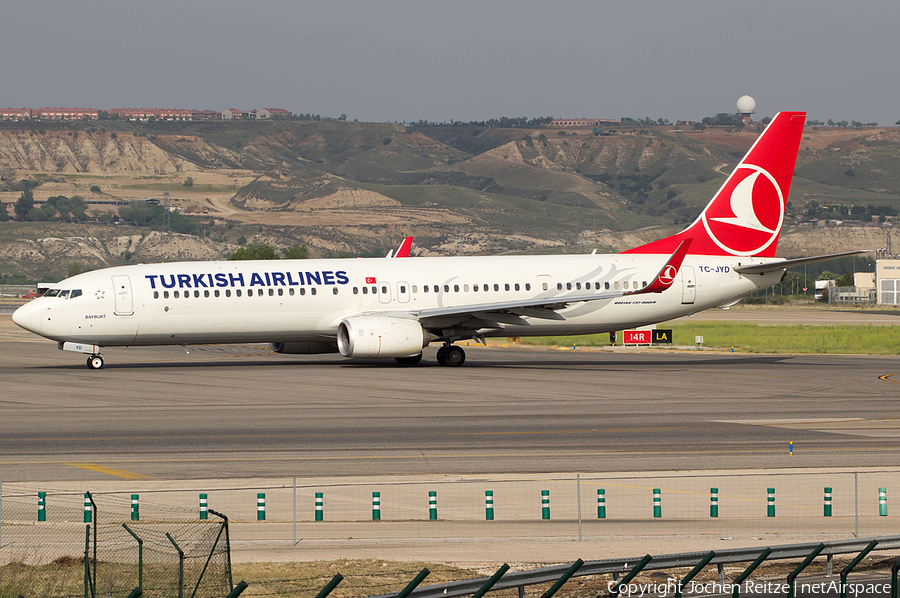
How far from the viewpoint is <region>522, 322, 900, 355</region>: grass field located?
61.2 metres

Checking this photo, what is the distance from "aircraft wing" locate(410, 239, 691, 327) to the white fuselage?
28.3 inches

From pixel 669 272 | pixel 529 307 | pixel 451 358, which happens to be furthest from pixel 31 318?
pixel 669 272

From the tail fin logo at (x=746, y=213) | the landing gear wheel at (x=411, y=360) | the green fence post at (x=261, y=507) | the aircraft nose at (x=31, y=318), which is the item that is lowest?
the green fence post at (x=261, y=507)

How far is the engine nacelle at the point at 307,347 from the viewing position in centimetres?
4791

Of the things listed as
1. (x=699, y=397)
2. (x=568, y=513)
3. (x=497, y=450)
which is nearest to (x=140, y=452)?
(x=497, y=450)

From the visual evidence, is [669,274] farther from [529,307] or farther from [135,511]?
[135,511]

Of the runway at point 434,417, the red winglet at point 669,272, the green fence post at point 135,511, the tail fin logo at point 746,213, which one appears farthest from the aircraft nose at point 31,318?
the tail fin logo at point 746,213

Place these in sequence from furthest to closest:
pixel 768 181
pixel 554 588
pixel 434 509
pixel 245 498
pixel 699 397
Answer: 1. pixel 768 181
2. pixel 699 397
3. pixel 245 498
4. pixel 434 509
5. pixel 554 588

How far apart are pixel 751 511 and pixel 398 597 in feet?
35.5

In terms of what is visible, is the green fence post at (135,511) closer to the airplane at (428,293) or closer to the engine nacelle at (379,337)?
the engine nacelle at (379,337)

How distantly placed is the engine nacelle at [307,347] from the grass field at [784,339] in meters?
22.4

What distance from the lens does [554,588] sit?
35.5 ft

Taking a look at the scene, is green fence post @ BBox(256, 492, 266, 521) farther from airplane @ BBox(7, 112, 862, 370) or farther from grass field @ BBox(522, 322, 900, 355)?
grass field @ BBox(522, 322, 900, 355)

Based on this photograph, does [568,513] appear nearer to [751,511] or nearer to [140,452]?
[751,511]
